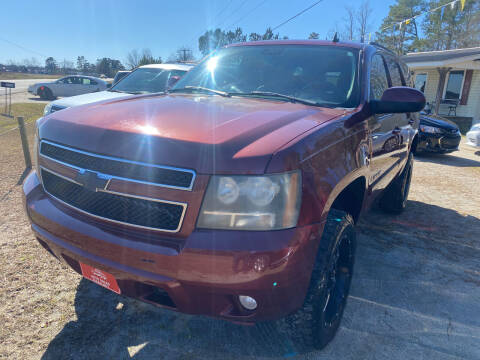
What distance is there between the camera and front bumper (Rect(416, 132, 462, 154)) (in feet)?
28.9

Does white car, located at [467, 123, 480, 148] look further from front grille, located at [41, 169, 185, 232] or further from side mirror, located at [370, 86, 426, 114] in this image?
front grille, located at [41, 169, 185, 232]

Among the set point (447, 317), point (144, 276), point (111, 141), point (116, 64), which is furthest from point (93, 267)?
point (116, 64)

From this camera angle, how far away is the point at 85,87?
2134 cm

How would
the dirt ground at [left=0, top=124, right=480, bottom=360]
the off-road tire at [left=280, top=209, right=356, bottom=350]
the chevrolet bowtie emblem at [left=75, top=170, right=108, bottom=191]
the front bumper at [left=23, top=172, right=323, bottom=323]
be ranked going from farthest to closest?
the dirt ground at [left=0, top=124, right=480, bottom=360] → the off-road tire at [left=280, top=209, right=356, bottom=350] → the chevrolet bowtie emblem at [left=75, top=170, right=108, bottom=191] → the front bumper at [left=23, top=172, right=323, bottom=323]

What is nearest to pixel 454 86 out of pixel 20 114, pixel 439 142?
pixel 439 142

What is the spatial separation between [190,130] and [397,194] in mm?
3593

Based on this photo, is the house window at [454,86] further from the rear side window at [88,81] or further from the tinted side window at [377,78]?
the rear side window at [88,81]

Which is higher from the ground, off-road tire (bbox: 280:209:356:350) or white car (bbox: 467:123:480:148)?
off-road tire (bbox: 280:209:356:350)

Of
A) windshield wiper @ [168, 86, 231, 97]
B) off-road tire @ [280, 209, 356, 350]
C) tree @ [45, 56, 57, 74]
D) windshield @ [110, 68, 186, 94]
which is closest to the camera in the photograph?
off-road tire @ [280, 209, 356, 350]

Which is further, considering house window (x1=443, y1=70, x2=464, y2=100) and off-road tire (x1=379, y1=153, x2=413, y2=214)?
house window (x1=443, y1=70, x2=464, y2=100)

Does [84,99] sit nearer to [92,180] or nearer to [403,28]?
[92,180]

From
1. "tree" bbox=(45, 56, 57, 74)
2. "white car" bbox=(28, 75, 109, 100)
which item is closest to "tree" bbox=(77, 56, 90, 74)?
"tree" bbox=(45, 56, 57, 74)

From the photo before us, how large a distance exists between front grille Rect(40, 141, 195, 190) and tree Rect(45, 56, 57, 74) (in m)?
91.0

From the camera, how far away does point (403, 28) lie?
39250 mm
